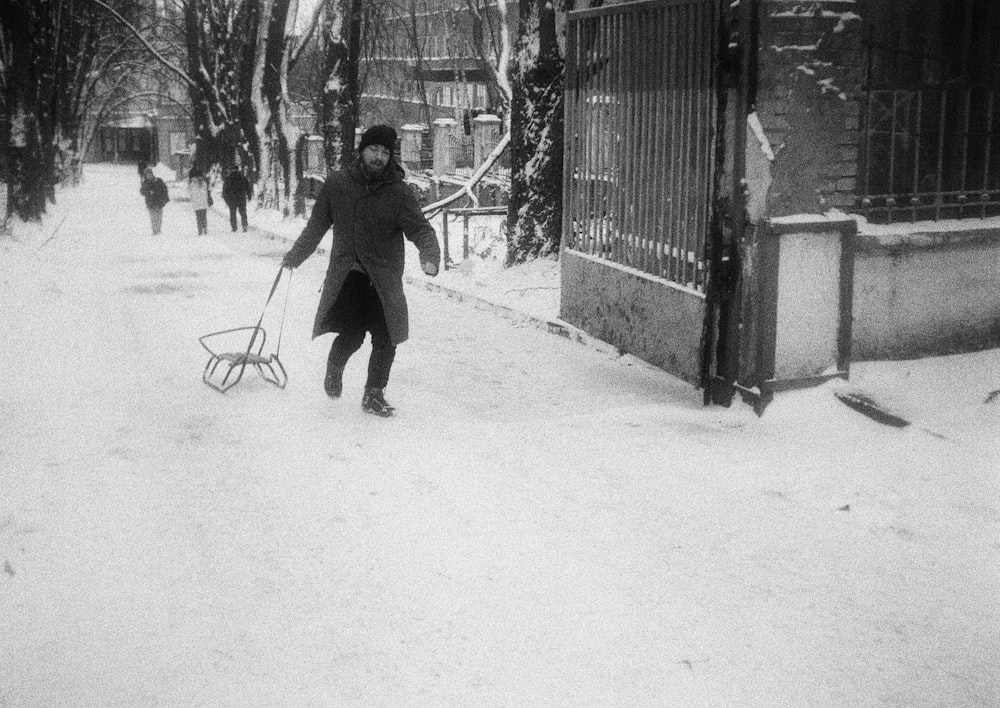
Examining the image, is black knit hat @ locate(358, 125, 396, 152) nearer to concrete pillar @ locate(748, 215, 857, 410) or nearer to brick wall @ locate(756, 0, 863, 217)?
brick wall @ locate(756, 0, 863, 217)

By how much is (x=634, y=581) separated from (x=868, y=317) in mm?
3911

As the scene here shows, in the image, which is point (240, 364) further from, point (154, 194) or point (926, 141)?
point (154, 194)

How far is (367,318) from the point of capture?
7430mm

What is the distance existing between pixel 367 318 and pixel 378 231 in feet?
1.96

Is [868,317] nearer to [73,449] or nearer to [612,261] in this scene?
[612,261]

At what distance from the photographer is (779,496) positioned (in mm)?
5770

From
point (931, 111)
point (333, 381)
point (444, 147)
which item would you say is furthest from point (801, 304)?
point (444, 147)

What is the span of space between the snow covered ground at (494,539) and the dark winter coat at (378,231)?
0.83m

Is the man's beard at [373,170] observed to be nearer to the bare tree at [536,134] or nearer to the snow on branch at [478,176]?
the bare tree at [536,134]

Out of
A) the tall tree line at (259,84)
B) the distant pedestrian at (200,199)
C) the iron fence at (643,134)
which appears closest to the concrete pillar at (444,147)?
the tall tree line at (259,84)

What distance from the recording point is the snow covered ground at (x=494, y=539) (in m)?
3.79

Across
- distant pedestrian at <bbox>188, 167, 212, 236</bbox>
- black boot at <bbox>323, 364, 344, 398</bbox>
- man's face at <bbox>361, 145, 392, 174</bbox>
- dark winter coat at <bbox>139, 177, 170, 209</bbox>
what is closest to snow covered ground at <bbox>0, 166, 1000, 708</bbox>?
black boot at <bbox>323, 364, 344, 398</bbox>

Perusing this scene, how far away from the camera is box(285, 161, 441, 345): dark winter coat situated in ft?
23.7

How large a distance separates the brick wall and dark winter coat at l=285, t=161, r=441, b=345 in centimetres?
233
